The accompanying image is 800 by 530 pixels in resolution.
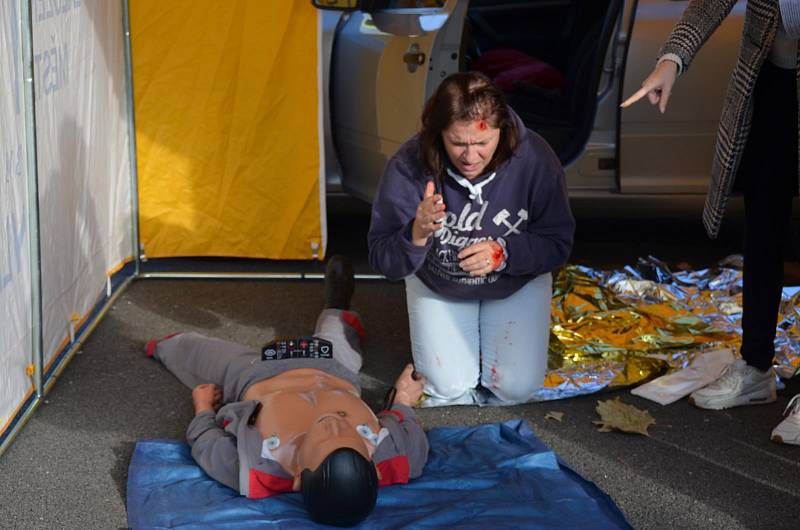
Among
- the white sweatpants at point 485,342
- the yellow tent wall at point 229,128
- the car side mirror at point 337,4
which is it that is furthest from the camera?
the yellow tent wall at point 229,128

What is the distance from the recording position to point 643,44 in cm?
538

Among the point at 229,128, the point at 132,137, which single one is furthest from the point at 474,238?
the point at 132,137

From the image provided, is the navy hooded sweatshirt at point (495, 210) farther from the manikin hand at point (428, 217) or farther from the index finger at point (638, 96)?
the index finger at point (638, 96)

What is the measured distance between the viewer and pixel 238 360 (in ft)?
13.7

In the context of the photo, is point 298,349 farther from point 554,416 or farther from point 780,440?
point 780,440

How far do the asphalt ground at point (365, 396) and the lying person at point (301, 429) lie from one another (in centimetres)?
20

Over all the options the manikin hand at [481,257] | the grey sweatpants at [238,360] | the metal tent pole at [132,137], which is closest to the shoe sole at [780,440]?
the manikin hand at [481,257]

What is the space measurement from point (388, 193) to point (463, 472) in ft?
3.42

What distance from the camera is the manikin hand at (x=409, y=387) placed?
409 cm

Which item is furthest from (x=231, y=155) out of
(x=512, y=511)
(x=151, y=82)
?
(x=512, y=511)

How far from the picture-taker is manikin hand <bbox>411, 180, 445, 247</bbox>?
3.62 meters

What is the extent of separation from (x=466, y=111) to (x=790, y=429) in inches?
62.5

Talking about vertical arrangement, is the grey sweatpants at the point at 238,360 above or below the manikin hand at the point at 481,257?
below

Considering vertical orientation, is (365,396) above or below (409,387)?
below
